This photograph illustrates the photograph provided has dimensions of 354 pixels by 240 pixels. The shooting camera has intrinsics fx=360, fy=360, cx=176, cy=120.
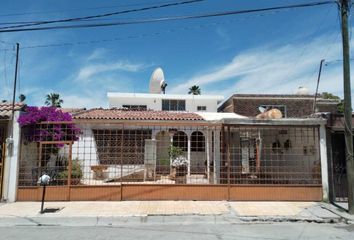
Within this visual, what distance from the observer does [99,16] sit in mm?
10695

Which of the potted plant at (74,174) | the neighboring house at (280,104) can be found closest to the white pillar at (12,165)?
the potted plant at (74,174)

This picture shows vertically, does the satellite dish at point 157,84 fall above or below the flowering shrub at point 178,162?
above

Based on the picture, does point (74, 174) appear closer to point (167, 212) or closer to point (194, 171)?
point (167, 212)

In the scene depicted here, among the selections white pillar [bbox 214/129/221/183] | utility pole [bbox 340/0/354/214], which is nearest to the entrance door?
white pillar [bbox 214/129/221/183]

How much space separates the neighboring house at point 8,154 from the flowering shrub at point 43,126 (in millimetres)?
326

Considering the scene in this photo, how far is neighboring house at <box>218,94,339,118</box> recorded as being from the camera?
3027 cm

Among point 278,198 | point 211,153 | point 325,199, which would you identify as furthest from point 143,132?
point 325,199

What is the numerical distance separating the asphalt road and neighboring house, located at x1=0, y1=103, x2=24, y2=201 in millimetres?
3246

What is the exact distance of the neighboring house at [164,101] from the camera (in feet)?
104

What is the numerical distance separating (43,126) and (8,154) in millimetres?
1447

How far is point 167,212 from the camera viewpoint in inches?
406

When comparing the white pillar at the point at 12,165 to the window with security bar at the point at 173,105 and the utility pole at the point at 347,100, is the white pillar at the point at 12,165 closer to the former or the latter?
the utility pole at the point at 347,100

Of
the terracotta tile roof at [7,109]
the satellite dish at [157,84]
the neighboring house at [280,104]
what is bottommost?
the terracotta tile roof at [7,109]

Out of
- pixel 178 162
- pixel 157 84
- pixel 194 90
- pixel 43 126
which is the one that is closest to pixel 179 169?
pixel 178 162
